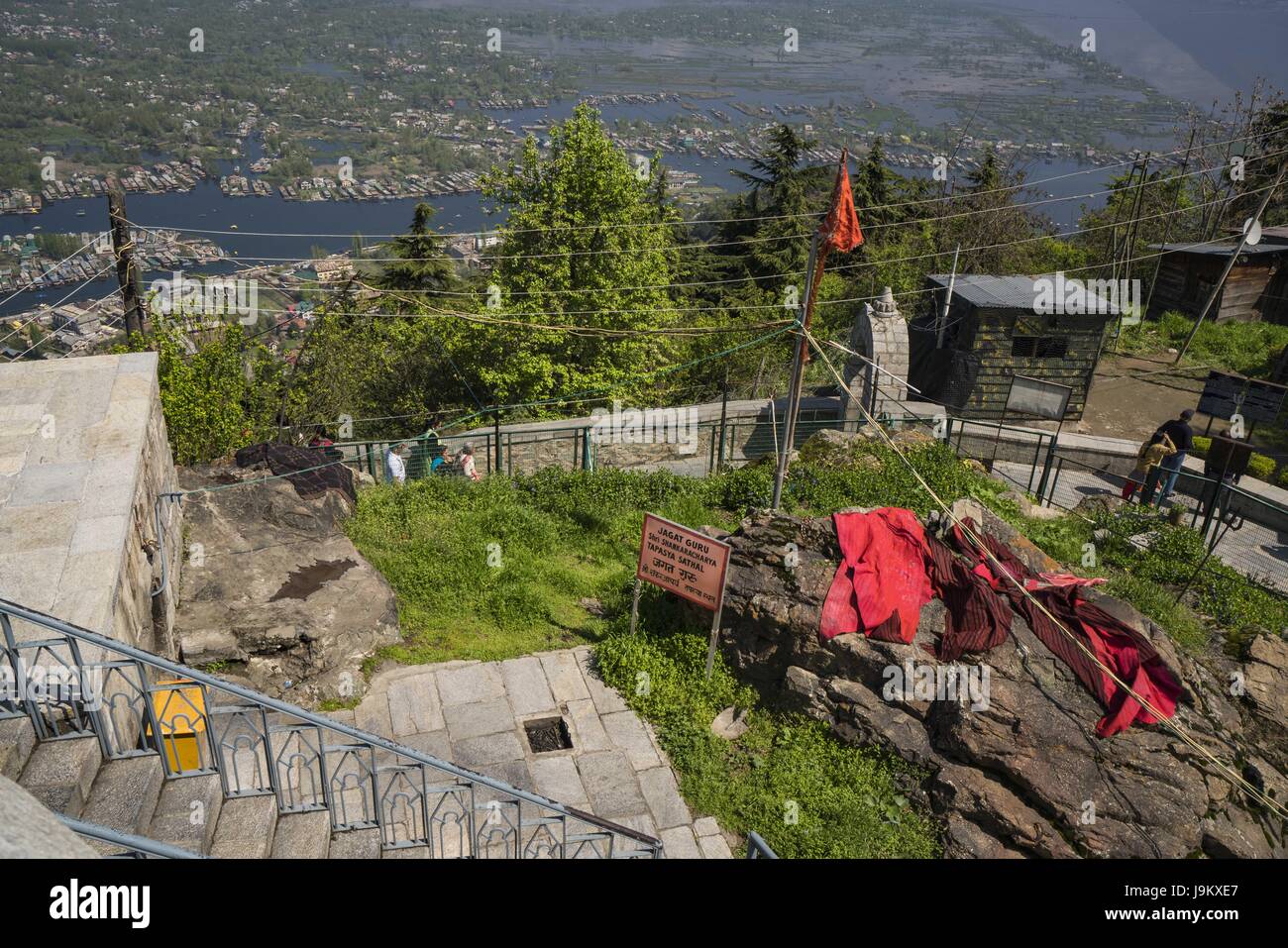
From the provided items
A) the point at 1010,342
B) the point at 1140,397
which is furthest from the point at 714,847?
the point at 1140,397

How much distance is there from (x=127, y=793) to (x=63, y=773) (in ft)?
1.43

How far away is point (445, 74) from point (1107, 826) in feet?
619

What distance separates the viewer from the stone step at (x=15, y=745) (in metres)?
6.17

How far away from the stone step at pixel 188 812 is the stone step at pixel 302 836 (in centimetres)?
47

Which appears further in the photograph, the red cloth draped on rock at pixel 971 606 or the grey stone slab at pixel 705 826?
the red cloth draped on rock at pixel 971 606

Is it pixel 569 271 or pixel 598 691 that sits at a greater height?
pixel 569 271

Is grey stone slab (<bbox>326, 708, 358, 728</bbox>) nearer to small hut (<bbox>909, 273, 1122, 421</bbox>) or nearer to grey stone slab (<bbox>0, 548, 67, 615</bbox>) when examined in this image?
grey stone slab (<bbox>0, 548, 67, 615</bbox>)

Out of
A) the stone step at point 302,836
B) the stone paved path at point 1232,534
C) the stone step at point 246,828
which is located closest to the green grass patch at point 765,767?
the stone step at point 302,836

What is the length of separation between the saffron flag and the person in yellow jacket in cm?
838

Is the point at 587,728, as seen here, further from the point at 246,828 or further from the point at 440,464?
the point at 440,464

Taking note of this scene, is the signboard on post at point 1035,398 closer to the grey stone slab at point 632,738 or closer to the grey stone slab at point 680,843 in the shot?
the grey stone slab at point 632,738

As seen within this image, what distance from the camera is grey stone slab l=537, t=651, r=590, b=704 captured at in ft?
35.0

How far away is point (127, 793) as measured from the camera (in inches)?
250

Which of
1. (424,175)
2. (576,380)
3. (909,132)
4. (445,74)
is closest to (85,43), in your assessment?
(445,74)
